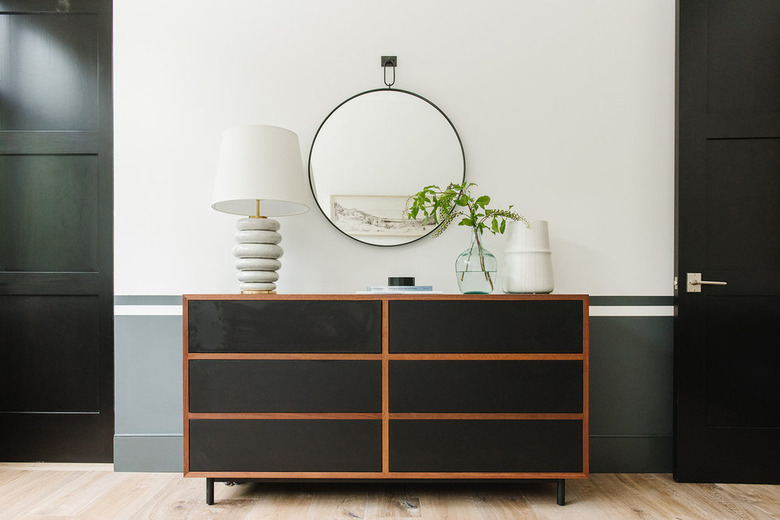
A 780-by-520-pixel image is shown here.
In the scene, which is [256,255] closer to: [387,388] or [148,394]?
[387,388]

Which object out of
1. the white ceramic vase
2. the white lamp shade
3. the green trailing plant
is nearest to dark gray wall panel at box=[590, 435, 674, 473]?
the white ceramic vase

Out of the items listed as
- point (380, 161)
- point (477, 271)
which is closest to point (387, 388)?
point (477, 271)

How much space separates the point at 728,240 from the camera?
88.1 inches

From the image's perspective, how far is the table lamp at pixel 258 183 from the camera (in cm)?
195

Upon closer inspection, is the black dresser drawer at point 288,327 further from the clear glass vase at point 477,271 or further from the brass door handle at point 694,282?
the brass door handle at point 694,282

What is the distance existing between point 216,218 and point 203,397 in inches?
34.4

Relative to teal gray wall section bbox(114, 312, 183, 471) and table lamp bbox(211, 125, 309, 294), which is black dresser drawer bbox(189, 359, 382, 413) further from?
teal gray wall section bbox(114, 312, 183, 471)

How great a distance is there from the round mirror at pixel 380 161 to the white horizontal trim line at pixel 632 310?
90 centimetres

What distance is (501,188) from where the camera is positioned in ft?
7.68

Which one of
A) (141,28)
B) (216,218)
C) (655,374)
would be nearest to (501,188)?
(655,374)

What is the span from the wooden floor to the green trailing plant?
872 millimetres

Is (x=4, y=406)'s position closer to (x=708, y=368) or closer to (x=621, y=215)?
(x=621, y=215)

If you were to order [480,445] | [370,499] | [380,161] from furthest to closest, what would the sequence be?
[380,161] → [370,499] → [480,445]

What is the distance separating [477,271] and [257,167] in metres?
0.99
